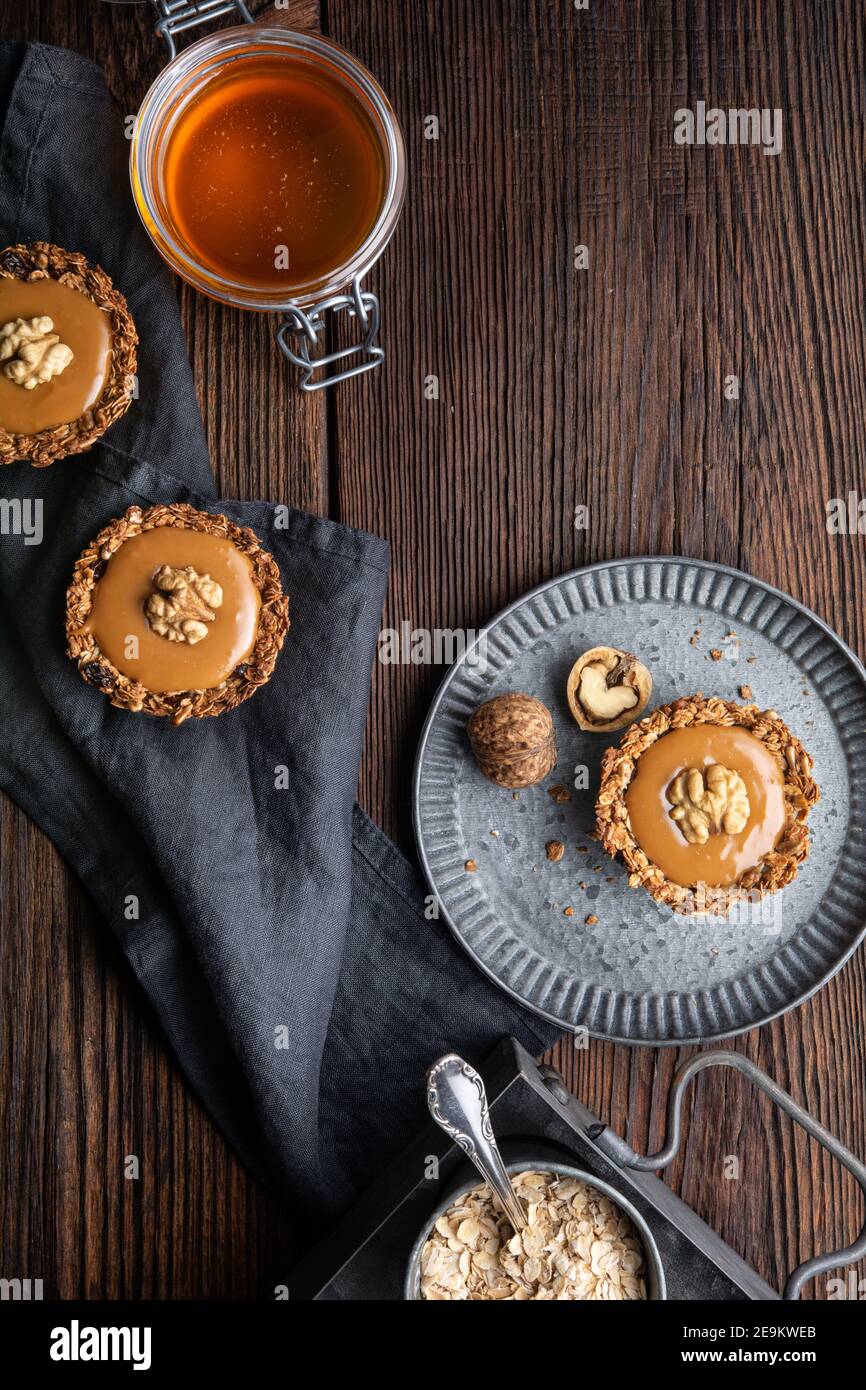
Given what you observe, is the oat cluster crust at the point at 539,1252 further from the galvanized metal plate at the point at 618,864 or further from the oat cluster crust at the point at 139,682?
the oat cluster crust at the point at 139,682

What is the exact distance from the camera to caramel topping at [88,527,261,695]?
118cm

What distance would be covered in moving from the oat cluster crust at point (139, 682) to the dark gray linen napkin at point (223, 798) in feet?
0.13

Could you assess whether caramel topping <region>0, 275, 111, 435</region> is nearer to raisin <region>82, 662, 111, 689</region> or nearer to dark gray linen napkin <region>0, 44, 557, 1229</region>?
→ dark gray linen napkin <region>0, 44, 557, 1229</region>

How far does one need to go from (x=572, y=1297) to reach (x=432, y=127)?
123 centimetres

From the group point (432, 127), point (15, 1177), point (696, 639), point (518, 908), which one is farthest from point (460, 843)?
point (432, 127)

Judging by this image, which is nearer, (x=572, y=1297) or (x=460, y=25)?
(x=572, y=1297)

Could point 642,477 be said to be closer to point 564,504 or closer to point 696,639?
point 564,504

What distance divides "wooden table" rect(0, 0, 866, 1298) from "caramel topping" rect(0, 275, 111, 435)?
15cm

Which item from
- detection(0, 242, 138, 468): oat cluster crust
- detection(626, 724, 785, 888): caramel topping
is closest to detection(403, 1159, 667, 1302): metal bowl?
detection(626, 724, 785, 888): caramel topping

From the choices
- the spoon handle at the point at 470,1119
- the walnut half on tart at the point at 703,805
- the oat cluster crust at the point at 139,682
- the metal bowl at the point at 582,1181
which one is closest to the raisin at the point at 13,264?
the oat cluster crust at the point at 139,682

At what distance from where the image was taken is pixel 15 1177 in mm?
1313

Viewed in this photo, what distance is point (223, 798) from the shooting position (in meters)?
1.25

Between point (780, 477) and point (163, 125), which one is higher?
point (163, 125)

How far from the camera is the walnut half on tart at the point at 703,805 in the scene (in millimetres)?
1198
